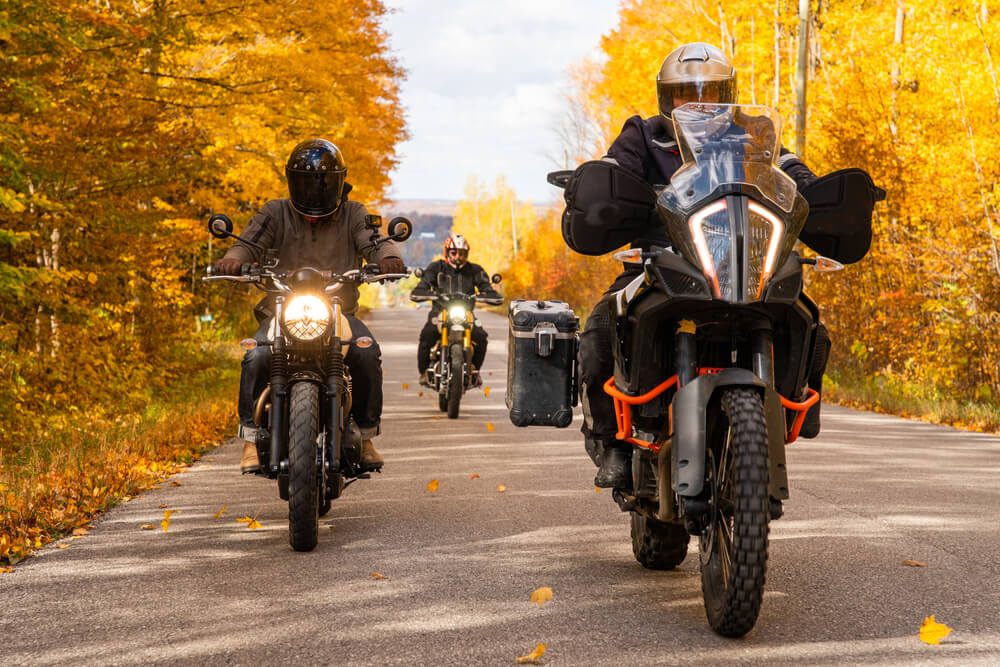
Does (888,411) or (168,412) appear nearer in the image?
(168,412)

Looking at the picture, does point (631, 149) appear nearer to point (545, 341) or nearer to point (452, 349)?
point (545, 341)

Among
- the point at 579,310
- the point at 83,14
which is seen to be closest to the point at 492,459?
the point at 83,14

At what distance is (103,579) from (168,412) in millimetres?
6822

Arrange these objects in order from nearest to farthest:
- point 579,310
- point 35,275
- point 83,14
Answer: point 35,275 < point 83,14 < point 579,310

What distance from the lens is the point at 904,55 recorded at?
19156mm

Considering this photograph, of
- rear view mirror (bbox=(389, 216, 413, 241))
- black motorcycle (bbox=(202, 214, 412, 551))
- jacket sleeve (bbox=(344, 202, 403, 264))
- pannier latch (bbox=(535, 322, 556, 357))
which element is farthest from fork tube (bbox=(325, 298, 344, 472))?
pannier latch (bbox=(535, 322, 556, 357))

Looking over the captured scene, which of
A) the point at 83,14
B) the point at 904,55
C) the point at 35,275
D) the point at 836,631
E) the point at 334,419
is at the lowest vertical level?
the point at 836,631

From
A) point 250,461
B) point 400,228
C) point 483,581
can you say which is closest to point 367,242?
point 400,228

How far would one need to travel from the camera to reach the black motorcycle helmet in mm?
6621

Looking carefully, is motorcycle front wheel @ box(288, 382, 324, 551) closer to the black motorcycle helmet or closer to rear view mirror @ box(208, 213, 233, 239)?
rear view mirror @ box(208, 213, 233, 239)

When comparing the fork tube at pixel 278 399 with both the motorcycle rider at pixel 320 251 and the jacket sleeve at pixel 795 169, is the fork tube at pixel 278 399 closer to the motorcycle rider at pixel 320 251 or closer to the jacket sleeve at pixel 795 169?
the motorcycle rider at pixel 320 251

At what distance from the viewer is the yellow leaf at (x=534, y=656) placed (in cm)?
396

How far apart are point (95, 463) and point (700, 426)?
5.44 m

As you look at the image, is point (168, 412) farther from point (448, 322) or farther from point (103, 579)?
point (103, 579)
